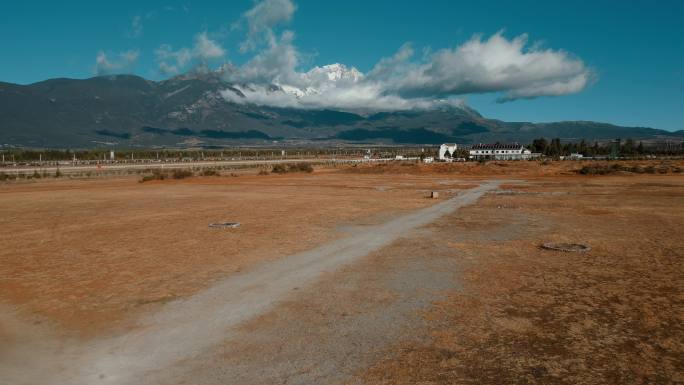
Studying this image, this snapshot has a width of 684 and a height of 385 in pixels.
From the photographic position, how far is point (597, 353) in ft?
22.6

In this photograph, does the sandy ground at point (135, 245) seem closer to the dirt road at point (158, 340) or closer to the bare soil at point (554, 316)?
the dirt road at point (158, 340)

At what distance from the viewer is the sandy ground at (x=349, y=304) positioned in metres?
6.56

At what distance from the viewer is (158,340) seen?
294 inches

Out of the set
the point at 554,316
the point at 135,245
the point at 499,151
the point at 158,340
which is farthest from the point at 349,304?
the point at 499,151

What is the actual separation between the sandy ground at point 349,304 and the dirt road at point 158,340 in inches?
1.4

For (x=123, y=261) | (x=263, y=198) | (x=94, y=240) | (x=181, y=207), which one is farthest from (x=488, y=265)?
(x=263, y=198)

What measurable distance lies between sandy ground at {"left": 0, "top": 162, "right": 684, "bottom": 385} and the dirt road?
4 cm

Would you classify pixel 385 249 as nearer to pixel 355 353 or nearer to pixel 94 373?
pixel 355 353

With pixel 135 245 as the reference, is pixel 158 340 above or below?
above

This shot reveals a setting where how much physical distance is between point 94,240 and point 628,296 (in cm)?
1536

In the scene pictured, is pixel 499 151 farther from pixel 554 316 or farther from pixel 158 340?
pixel 158 340

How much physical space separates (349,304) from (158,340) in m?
3.45

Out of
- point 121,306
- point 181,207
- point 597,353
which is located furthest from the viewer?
point 181,207

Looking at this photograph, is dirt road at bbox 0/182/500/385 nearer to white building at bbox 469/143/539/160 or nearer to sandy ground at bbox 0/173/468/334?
sandy ground at bbox 0/173/468/334
